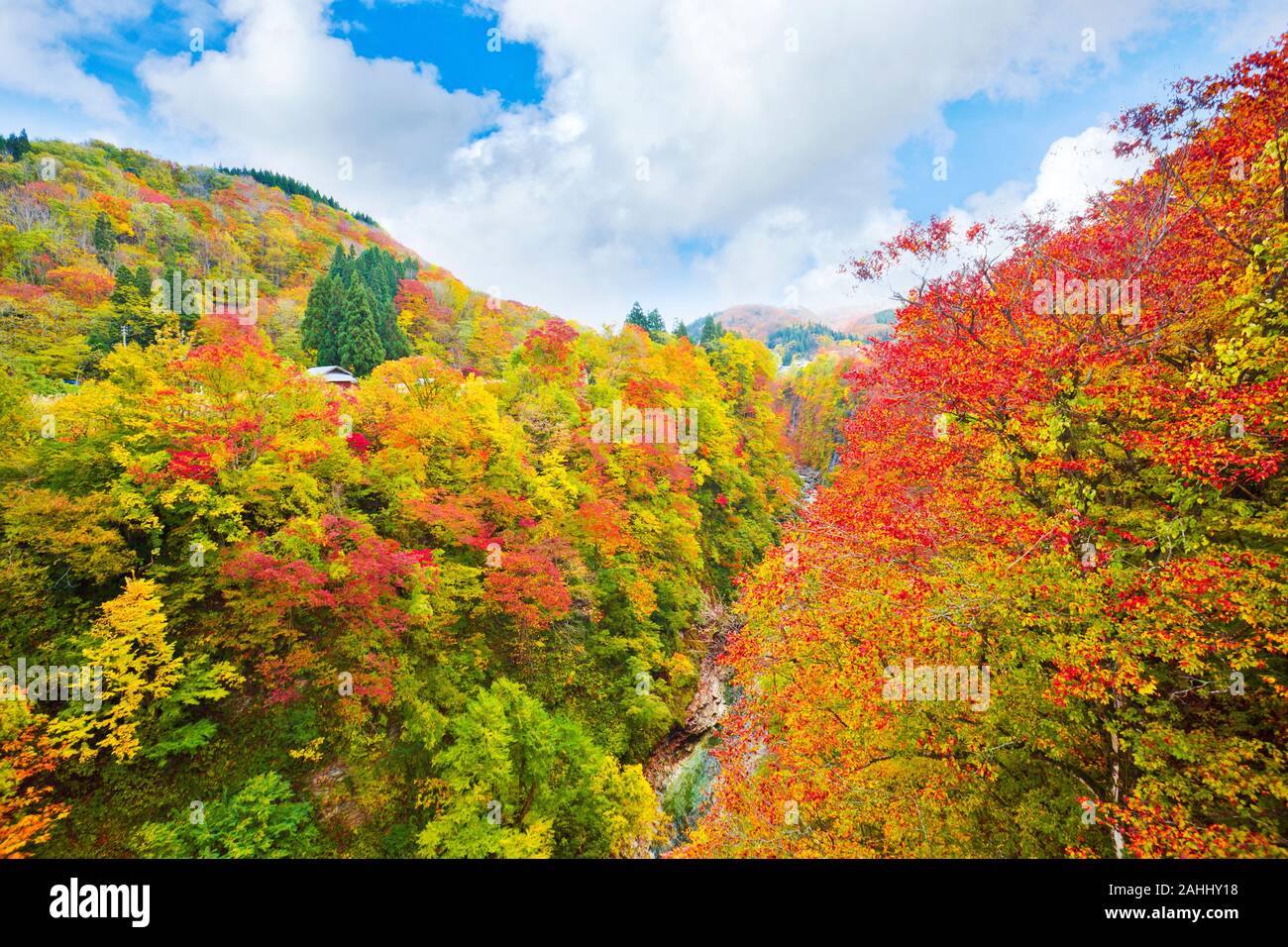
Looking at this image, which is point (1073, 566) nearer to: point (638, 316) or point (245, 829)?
point (245, 829)

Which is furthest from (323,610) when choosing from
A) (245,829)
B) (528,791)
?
(528,791)

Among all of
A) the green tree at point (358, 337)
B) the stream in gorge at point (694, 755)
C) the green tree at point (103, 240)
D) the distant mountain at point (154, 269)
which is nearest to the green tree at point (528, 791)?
the stream in gorge at point (694, 755)

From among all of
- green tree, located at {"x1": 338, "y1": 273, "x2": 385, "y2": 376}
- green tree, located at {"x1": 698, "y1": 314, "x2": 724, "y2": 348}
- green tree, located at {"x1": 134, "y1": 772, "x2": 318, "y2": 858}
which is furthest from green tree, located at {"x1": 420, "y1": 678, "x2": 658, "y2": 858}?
green tree, located at {"x1": 698, "y1": 314, "x2": 724, "y2": 348}

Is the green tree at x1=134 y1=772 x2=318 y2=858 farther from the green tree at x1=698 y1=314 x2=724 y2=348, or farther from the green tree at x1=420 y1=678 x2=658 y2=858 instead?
the green tree at x1=698 y1=314 x2=724 y2=348

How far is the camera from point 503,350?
139 feet

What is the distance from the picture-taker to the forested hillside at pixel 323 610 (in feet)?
33.7

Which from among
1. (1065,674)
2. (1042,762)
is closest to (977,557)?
(1065,674)

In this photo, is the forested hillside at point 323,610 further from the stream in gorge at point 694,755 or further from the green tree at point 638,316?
the green tree at point 638,316

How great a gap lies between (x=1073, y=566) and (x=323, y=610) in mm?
16463

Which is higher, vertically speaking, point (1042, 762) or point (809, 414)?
point (809, 414)

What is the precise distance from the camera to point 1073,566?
23.5 feet

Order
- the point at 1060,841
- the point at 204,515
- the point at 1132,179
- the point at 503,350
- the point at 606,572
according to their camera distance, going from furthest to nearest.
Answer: the point at 503,350, the point at 606,572, the point at 204,515, the point at 1132,179, the point at 1060,841
